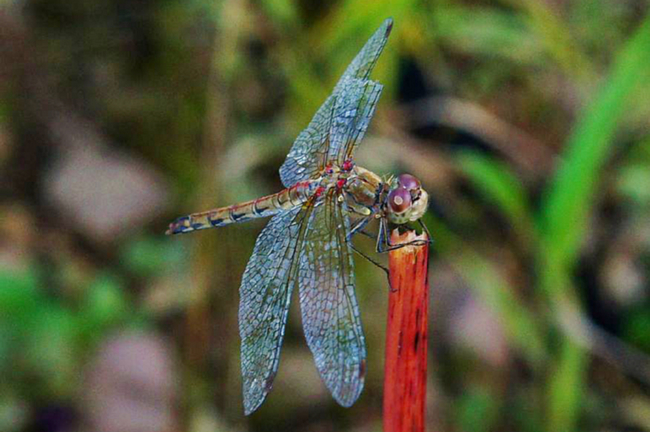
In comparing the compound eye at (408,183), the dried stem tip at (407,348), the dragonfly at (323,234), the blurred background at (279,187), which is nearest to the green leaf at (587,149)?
the blurred background at (279,187)

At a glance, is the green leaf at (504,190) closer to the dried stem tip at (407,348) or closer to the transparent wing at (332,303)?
the transparent wing at (332,303)

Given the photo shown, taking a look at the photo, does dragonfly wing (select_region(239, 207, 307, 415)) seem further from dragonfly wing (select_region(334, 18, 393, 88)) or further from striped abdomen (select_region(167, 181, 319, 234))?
dragonfly wing (select_region(334, 18, 393, 88))

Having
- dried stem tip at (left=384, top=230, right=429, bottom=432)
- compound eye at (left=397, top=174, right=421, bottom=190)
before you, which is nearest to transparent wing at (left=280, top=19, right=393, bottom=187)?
compound eye at (left=397, top=174, right=421, bottom=190)

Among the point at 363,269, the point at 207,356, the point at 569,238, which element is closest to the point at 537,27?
the point at 569,238

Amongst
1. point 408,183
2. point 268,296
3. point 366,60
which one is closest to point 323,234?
point 268,296

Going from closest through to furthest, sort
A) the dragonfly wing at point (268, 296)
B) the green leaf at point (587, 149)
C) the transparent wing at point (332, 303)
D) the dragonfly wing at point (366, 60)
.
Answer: the transparent wing at point (332, 303) → the dragonfly wing at point (268, 296) → the dragonfly wing at point (366, 60) → the green leaf at point (587, 149)

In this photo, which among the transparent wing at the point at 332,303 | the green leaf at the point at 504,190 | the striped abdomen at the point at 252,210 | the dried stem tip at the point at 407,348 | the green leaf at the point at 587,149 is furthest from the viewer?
the green leaf at the point at 504,190
